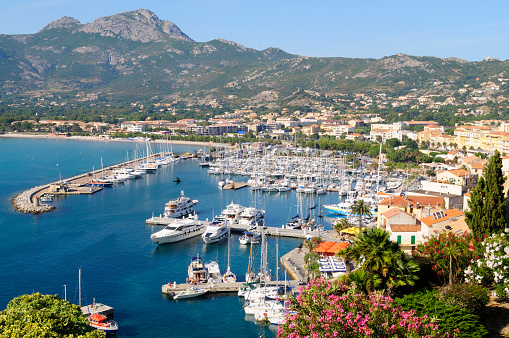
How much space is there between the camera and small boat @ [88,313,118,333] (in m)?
19.1

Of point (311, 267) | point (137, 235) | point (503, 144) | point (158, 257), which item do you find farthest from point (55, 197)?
point (503, 144)

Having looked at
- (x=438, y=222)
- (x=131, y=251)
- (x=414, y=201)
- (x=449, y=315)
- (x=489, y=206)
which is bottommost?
(x=131, y=251)

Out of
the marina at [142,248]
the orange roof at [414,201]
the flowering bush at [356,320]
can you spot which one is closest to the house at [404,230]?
the orange roof at [414,201]

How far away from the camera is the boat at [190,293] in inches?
888

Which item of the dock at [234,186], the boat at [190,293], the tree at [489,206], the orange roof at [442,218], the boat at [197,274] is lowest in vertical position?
the boat at [190,293]

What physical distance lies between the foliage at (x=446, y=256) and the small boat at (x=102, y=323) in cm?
1136

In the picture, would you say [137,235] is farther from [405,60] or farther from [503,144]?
[405,60]

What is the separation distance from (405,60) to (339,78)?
2383 centimetres

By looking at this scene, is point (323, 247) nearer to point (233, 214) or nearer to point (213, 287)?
point (213, 287)

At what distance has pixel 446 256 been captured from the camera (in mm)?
16531

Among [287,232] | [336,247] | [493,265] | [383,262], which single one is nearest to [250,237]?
[287,232]

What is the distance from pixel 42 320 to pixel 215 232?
18.3 m

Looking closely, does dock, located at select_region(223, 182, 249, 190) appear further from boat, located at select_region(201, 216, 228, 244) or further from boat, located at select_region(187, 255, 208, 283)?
boat, located at select_region(187, 255, 208, 283)

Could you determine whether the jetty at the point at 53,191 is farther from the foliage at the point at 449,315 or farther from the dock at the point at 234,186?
the foliage at the point at 449,315
